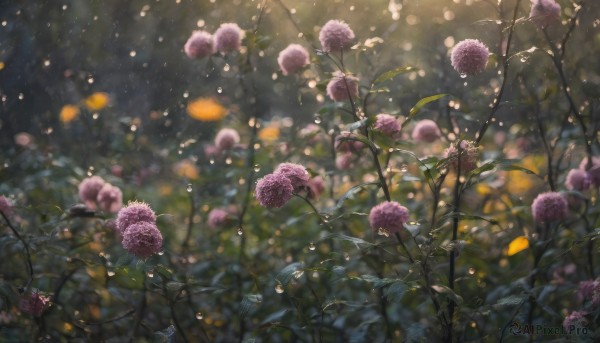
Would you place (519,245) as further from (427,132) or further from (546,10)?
(546,10)

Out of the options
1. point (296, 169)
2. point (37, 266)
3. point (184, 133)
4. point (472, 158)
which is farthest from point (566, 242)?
point (37, 266)

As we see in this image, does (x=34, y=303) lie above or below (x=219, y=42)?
below

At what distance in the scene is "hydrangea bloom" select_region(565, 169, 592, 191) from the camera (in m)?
2.10

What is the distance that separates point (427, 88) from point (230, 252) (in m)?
1.10

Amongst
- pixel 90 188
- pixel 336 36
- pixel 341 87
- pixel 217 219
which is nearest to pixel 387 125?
pixel 341 87

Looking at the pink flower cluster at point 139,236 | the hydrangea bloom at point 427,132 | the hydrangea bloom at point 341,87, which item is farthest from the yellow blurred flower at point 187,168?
the pink flower cluster at point 139,236

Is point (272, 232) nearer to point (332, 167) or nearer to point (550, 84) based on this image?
point (332, 167)

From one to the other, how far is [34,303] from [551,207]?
1.54m

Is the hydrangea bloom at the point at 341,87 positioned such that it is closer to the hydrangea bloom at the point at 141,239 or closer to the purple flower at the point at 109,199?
the hydrangea bloom at the point at 141,239

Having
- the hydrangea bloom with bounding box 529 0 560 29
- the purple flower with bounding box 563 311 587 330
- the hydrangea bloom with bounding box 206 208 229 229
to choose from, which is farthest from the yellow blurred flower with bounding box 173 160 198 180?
the purple flower with bounding box 563 311 587 330

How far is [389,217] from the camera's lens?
65.1 inches

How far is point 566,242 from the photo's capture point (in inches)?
91.0

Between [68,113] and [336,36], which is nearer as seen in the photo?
[336,36]

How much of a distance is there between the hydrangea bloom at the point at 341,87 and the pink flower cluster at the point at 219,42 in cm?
53
